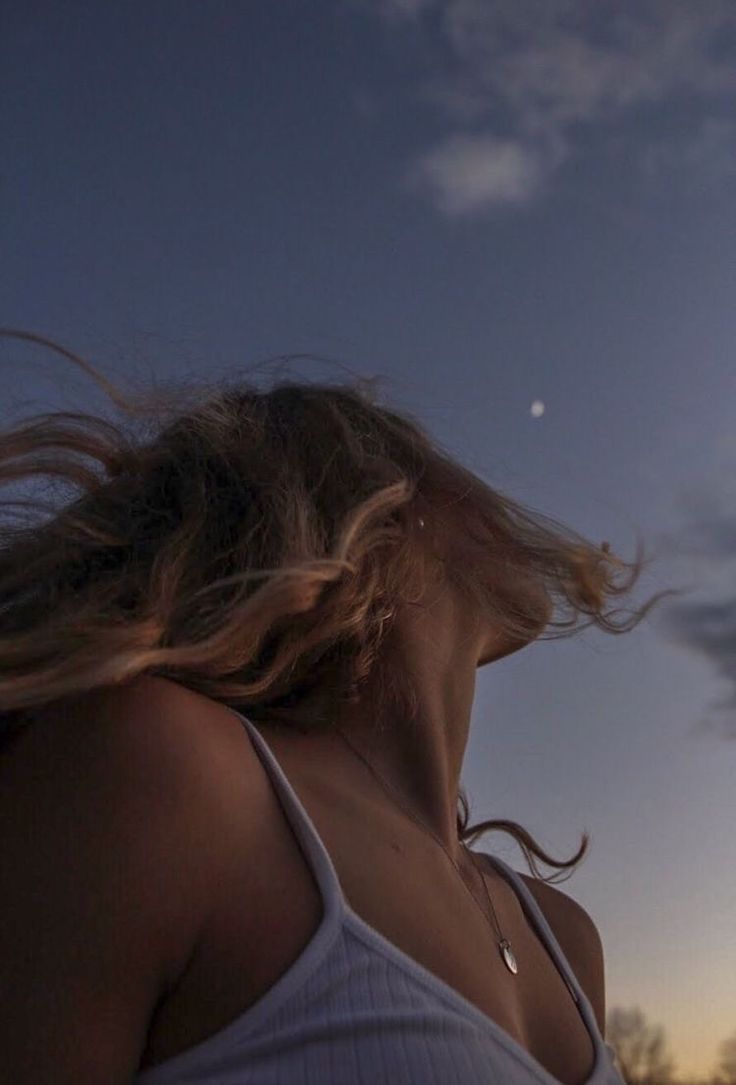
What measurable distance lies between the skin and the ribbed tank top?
609mm

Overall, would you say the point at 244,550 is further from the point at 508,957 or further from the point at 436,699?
the point at 508,957

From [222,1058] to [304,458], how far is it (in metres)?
1.36

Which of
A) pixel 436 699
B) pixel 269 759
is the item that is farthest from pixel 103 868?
pixel 436 699

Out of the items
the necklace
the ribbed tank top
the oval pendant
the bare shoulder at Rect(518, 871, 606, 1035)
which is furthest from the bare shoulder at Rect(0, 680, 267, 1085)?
the bare shoulder at Rect(518, 871, 606, 1035)

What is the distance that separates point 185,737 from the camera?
1.82m

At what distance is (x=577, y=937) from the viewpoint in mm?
3148

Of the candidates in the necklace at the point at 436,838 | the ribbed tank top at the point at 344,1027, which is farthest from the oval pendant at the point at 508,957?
the ribbed tank top at the point at 344,1027

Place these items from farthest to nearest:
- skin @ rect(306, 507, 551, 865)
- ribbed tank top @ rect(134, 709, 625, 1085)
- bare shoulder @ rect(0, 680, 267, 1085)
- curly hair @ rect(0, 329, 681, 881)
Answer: skin @ rect(306, 507, 551, 865) → curly hair @ rect(0, 329, 681, 881) → ribbed tank top @ rect(134, 709, 625, 1085) → bare shoulder @ rect(0, 680, 267, 1085)

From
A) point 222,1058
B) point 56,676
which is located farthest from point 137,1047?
point 56,676

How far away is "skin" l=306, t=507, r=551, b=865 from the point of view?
2598 mm

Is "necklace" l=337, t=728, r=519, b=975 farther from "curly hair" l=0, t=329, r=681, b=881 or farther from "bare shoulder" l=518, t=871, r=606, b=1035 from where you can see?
"bare shoulder" l=518, t=871, r=606, b=1035

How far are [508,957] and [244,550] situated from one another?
1.09m

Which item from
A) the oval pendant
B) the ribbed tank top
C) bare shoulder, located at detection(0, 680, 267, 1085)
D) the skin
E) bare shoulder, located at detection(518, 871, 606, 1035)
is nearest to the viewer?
bare shoulder, located at detection(0, 680, 267, 1085)

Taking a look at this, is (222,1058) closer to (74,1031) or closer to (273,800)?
(74,1031)
